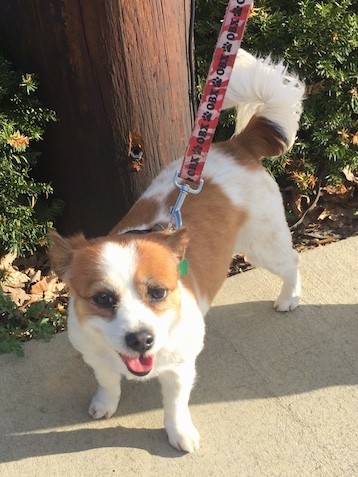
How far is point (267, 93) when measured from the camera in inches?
134

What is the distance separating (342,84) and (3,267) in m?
2.81

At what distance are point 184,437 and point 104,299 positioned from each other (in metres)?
0.98

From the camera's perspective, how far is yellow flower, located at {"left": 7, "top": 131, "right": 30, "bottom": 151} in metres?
3.69

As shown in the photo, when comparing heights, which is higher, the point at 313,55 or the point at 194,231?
the point at 313,55

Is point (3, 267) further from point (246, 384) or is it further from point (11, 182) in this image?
point (246, 384)

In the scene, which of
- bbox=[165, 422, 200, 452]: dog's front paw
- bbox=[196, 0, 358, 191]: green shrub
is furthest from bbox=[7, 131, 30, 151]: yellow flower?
bbox=[165, 422, 200, 452]: dog's front paw

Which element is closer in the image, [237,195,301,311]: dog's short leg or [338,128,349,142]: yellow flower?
[237,195,301,311]: dog's short leg

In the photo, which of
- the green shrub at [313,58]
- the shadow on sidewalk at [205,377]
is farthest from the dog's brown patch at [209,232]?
the green shrub at [313,58]

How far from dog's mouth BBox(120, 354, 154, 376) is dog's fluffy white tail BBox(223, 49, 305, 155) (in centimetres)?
160

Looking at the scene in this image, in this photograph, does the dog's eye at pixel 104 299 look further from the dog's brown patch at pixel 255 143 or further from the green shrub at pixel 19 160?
the green shrub at pixel 19 160

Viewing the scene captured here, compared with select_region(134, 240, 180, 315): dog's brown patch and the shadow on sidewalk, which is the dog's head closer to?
select_region(134, 240, 180, 315): dog's brown patch

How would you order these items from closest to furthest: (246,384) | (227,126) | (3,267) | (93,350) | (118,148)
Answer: (93,350) < (246,384) < (118,148) < (3,267) < (227,126)

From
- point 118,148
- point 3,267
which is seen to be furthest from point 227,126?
point 3,267

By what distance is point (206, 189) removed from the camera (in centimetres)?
332
